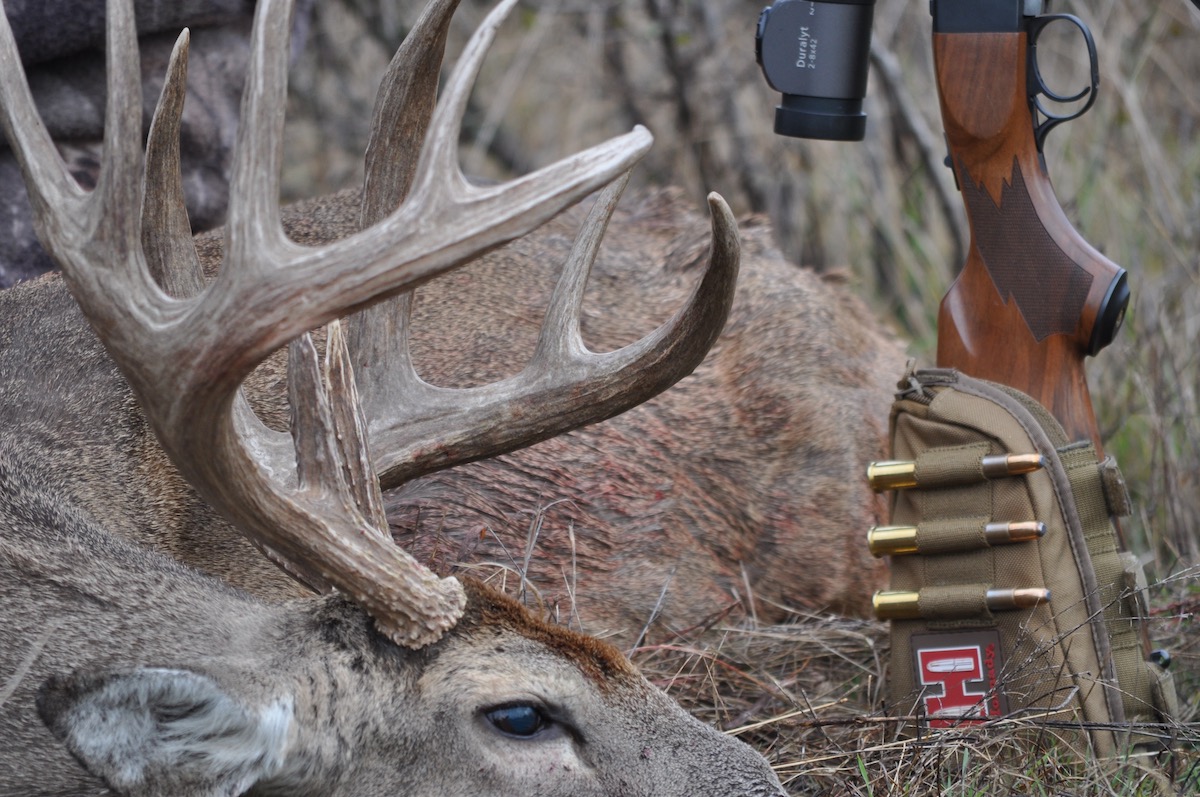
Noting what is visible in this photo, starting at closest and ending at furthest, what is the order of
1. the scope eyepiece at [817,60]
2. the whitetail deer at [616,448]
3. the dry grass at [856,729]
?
the dry grass at [856,729] < the whitetail deer at [616,448] < the scope eyepiece at [817,60]

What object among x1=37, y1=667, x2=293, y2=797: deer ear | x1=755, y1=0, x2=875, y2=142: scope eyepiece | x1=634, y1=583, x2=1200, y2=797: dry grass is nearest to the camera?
x1=37, y1=667, x2=293, y2=797: deer ear

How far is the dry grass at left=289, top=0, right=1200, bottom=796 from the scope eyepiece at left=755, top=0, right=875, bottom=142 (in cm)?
150

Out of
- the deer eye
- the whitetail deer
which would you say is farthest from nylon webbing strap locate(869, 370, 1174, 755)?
A: the deer eye

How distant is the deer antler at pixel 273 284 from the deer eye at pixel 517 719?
20 cm

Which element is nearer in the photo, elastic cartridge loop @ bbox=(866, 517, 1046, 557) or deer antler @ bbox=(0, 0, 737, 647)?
deer antler @ bbox=(0, 0, 737, 647)

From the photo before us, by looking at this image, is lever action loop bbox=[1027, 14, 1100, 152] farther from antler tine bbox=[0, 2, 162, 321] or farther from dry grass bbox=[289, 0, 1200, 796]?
antler tine bbox=[0, 2, 162, 321]

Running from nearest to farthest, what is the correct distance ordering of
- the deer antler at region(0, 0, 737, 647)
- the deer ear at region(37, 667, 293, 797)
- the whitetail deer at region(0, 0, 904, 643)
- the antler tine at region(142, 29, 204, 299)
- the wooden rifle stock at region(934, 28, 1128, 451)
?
the deer ear at region(37, 667, 293, 797), the deer antler at region(0, 0, 737, 647), the antler tine at region(142, 29, 204, 299), the wooden rifle stock at region(934, 28, 1128, 451), the whitetail deer at region(0, 0, 904, 643)

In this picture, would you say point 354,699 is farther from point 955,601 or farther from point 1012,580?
point 1012,580

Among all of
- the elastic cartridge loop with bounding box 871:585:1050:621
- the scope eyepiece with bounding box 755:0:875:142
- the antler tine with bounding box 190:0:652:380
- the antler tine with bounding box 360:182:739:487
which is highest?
the scope eyepiece with bounding box 755:0:875:142

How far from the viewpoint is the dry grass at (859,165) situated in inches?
164

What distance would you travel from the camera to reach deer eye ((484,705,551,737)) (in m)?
2.62

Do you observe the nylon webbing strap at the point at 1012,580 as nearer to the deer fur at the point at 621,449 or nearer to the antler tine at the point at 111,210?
the deer fur at the point at 621,449

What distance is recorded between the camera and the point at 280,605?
2801 mm

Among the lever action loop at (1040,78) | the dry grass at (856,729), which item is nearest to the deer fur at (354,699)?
the dry grass at (856,729)
